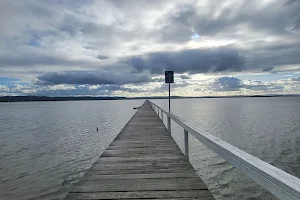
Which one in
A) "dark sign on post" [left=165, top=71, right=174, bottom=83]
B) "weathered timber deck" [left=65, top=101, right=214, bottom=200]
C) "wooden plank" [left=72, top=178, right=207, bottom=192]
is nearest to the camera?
"weathered timber deck" [left=65, top=101, right=214, bottom=200]

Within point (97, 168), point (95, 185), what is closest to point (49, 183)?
point (97, 168)

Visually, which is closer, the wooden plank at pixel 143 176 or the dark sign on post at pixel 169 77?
the wooden plank at pixel 143 176

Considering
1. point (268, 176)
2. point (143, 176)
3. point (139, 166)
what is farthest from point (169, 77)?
point (268, 176)

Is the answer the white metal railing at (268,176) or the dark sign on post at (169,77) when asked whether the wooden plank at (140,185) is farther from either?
the dark sign on post at (169,77)

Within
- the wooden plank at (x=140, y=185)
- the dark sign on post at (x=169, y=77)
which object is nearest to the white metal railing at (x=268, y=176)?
the wooden plank at (x=140, y=185)

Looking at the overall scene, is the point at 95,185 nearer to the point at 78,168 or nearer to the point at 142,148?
the point at 142,148

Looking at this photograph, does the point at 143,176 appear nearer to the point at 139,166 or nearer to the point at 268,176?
the point at 139,166

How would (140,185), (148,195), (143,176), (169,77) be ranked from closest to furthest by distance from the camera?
(148,195) < (140,185) < (143,176) < (169,77)

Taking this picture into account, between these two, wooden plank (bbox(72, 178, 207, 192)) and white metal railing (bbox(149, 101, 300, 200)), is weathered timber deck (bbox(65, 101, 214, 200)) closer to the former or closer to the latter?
wooden plank (bbox(72, 178, 207, 192))

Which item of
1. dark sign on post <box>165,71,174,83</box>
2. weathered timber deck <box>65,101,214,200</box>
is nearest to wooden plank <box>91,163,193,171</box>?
weathered timber deck <box>65,101,214,200</box>

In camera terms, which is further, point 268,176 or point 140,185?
point 140,185

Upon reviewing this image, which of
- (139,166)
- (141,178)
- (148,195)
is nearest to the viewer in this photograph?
(148,195)

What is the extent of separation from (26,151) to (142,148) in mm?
12077

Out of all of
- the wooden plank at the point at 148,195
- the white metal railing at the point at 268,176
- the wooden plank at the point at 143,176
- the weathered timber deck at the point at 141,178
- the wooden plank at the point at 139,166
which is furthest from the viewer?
the wooden plank at the point at 139,166
